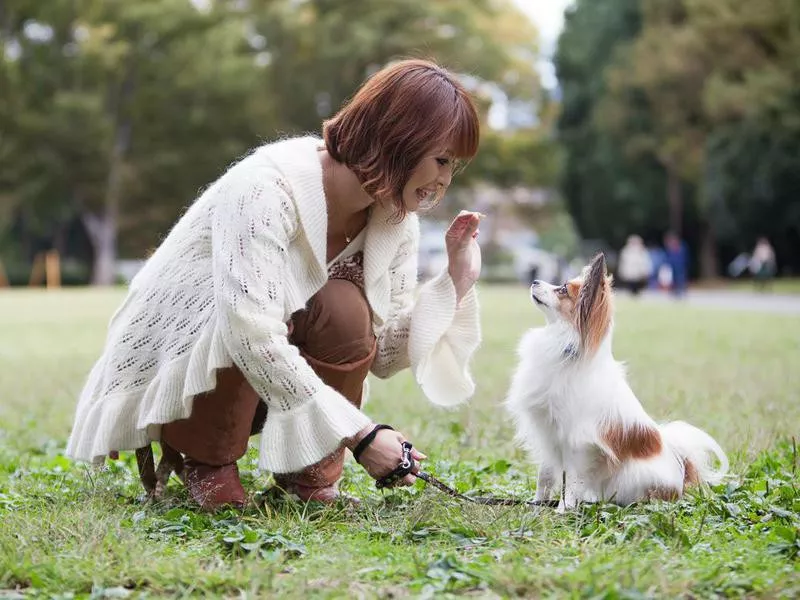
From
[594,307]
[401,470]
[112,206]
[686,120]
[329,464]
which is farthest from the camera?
[112,206]

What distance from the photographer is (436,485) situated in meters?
3.64

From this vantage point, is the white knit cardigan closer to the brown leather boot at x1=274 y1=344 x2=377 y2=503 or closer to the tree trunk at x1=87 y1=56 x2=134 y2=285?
the brown leather boot at x1=274 y1=344 x2=377 y2=503

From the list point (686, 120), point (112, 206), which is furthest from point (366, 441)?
point (112, 206)

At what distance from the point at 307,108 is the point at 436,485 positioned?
39.3 metres

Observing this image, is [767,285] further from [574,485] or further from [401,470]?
[401,470]

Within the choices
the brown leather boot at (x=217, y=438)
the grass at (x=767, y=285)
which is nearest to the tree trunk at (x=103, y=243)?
the grass at (x=767, y=285)

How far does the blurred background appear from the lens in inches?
1320

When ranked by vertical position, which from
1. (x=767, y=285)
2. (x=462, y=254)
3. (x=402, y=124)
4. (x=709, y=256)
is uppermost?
(x=709, y=256)

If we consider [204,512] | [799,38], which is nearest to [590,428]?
[204,512]

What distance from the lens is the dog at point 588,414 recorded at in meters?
3.79

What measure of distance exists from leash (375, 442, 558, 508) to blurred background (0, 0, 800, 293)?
91.1ft

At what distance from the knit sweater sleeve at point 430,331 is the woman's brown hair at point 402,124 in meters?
0.56

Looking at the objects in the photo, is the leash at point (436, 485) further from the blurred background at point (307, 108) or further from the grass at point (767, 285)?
the blurred background at point (307, 108)

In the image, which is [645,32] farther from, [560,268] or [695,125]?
[560,268]
